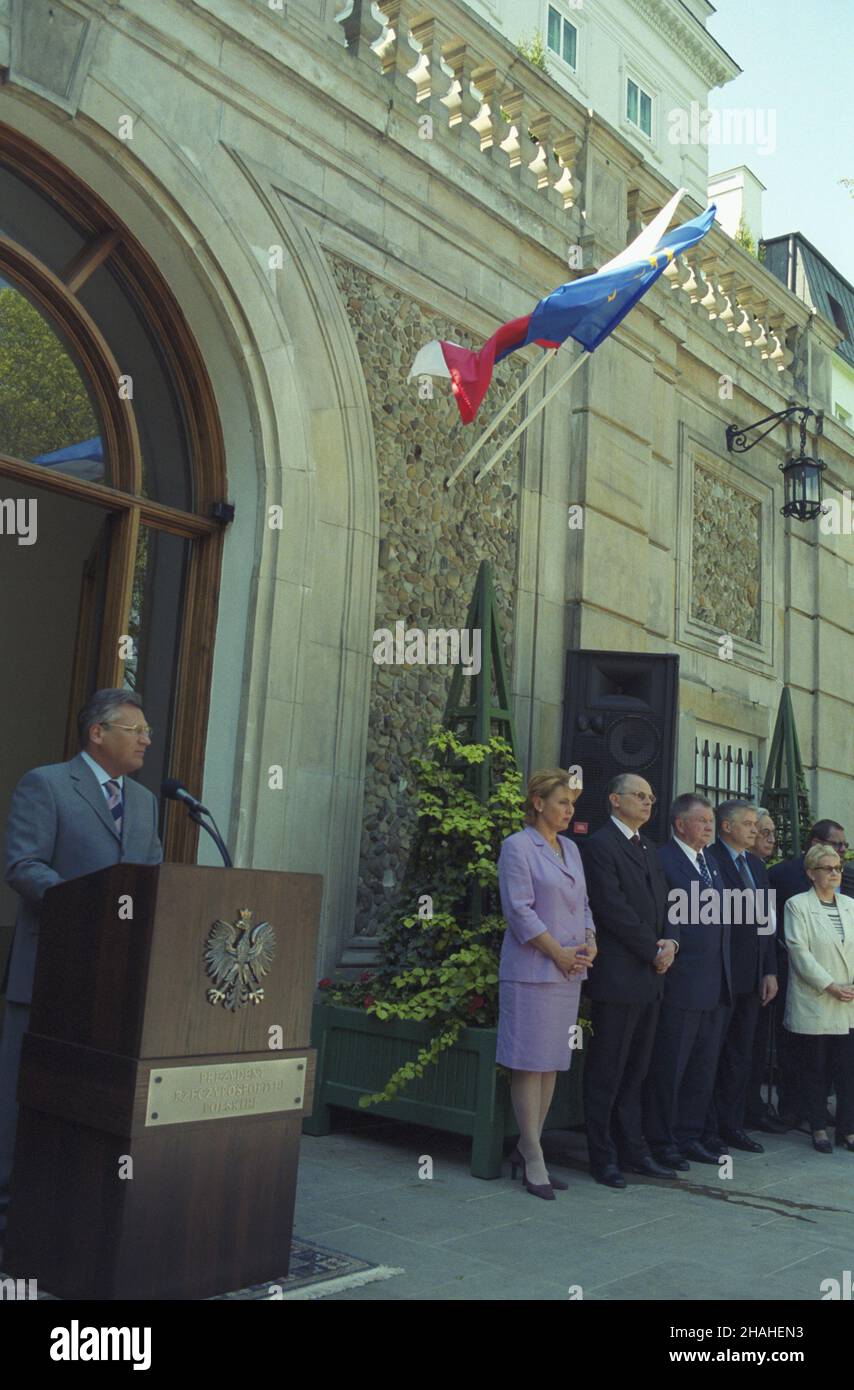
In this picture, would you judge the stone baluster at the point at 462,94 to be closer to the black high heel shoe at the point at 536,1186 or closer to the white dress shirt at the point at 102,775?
the white dress shirt at the point at 102,775

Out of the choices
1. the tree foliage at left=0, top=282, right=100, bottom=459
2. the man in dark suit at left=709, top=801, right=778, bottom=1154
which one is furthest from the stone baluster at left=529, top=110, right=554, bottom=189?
the man in dark suit at left=709, top=801, right=778, bottom=1154

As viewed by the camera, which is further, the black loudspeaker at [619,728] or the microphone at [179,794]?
the black loudspeaker at [619,728]

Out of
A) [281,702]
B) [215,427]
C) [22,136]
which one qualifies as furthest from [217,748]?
[22,136]

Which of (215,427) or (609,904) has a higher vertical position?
(215,427)

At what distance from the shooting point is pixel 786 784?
1020 cm

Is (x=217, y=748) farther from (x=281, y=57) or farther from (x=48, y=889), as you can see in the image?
(x=281, y=57)

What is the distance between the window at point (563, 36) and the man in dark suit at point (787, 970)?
16.2 metres

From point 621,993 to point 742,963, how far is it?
135cm

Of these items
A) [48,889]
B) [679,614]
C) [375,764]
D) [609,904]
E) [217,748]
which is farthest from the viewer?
[679,614]

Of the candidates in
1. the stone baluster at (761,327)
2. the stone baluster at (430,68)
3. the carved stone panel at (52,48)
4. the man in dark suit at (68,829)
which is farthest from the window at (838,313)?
the man in dark suit at (68,829)

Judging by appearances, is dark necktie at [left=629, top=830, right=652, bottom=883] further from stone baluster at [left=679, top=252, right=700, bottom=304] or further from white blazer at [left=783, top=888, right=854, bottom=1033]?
stone baluster at [left=679, top=252, right=700, bottom=304]

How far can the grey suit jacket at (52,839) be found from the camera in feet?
13.4

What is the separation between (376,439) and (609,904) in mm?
3081

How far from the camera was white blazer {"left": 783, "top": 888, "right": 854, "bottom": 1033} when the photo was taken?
22.9ft
